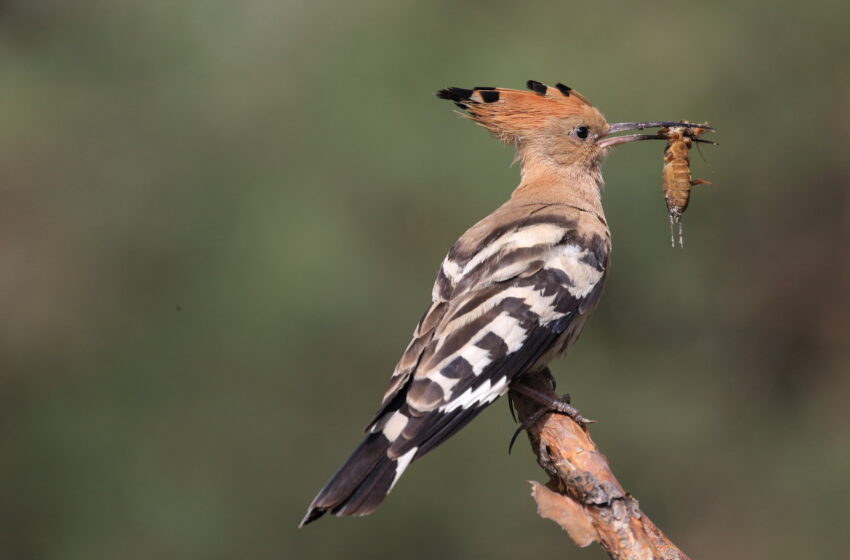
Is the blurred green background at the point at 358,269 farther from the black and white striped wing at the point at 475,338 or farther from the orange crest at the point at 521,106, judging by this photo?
the black and white striped wing at the point at 475,338

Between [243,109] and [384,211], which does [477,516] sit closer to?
[384,211]

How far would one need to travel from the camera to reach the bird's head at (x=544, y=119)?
3191mm

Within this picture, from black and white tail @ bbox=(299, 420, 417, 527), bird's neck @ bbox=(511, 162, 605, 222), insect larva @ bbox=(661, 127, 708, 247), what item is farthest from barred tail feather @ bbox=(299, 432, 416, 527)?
insect larva @ bbox=(661, 127, 708, 247)

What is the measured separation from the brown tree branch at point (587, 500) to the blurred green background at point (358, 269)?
207cm

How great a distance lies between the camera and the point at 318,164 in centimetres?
480

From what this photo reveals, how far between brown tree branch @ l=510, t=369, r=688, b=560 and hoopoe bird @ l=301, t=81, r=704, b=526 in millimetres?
135

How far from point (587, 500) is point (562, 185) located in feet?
4.08

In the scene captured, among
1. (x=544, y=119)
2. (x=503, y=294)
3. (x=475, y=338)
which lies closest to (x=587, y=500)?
(x=475, y=338)

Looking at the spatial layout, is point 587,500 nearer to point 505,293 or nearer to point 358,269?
point 505,293

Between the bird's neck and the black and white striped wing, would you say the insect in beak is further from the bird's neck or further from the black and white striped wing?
the black and white striped wing

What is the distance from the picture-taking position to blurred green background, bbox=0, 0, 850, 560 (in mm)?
4465

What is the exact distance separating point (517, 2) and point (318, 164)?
1.15 m

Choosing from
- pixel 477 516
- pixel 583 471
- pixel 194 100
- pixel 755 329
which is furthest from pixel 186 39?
pixel 583 471

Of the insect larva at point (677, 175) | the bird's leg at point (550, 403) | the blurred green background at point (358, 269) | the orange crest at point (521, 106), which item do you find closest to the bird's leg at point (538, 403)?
the bird's leg at point (550, 403)
